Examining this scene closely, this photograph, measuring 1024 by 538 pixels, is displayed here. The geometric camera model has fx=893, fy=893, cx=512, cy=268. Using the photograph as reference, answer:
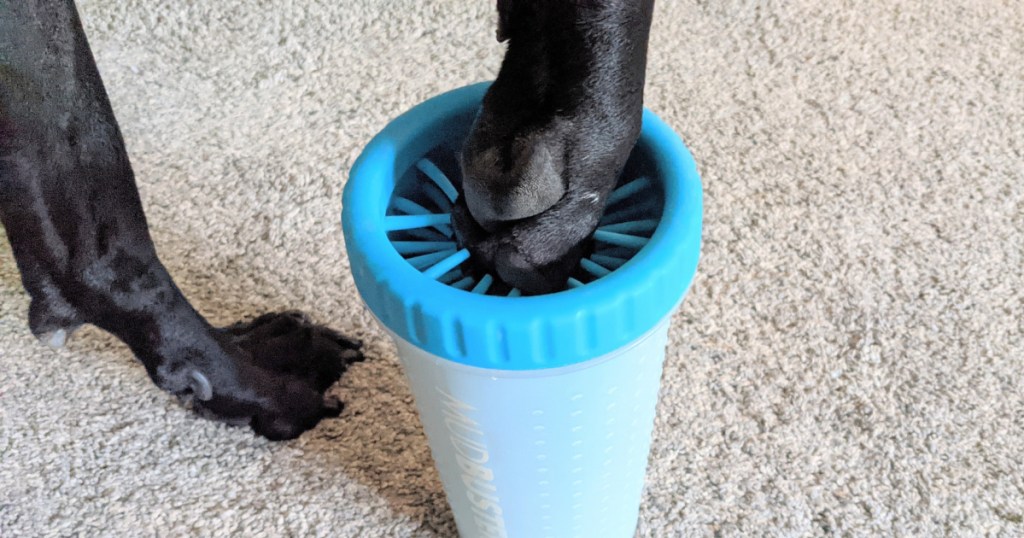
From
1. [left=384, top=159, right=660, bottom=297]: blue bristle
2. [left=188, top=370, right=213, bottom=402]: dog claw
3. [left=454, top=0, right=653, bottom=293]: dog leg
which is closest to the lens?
[left=454, top=0, right=653, bottom=293]: dog leg

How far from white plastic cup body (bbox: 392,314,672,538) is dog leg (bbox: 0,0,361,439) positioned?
209 millimetres

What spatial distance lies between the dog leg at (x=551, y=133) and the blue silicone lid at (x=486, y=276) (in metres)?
0.02

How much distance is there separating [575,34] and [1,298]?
0.74 meters

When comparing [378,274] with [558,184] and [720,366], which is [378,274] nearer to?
[558,184]

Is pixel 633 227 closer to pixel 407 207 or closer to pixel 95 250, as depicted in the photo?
pixel 407 207

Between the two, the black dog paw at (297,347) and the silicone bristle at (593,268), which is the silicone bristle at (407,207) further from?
the black dog paw at (297,347)

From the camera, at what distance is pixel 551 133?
1.37 feet

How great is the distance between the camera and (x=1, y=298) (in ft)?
2.88

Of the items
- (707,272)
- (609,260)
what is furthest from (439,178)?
(707,272)

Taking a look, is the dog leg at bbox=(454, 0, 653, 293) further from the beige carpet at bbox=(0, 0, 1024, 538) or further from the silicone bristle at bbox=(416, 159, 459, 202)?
the beige carpet at bbox=(0, 0, 1024, 538)

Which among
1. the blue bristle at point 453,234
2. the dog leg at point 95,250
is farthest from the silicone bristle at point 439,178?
the dog leg at point 95,250

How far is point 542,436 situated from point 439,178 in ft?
0.54

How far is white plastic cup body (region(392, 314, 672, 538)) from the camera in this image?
0.48 m

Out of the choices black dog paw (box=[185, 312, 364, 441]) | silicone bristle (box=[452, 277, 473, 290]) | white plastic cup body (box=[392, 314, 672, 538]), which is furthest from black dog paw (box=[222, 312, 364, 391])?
silicone bristle (box=[452, 277, 473, 290])
